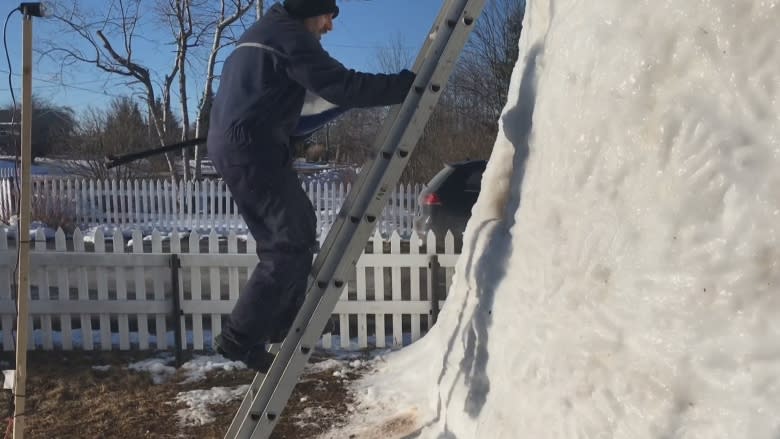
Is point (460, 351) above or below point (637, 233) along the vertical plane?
below

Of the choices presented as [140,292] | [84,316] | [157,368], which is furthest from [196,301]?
[84,316]

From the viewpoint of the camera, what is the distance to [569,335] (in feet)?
7.45

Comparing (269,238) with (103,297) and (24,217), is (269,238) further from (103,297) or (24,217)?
(103,297)

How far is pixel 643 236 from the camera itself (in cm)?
199

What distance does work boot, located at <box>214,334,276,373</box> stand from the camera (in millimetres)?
3049

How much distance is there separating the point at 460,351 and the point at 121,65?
64.6ft

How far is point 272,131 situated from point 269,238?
50 cm

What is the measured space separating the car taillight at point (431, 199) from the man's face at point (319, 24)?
23.5 ft

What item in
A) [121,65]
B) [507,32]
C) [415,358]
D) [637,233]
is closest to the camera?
[637,233]

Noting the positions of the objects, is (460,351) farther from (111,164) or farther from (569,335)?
(111,164)

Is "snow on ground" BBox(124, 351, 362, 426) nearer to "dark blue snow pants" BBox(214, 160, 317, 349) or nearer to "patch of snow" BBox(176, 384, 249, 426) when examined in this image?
"patch of snow" BBox(176, 384, 249, 426)

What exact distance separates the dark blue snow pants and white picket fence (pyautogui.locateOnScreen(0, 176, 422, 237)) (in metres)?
13.4

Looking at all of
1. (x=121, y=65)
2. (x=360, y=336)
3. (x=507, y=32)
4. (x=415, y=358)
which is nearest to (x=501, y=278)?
(x=415, y=358)

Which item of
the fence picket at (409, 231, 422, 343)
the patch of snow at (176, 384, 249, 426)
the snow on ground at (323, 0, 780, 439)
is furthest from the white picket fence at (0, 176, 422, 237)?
the snow on ground at (323, 0, 780, 439)
